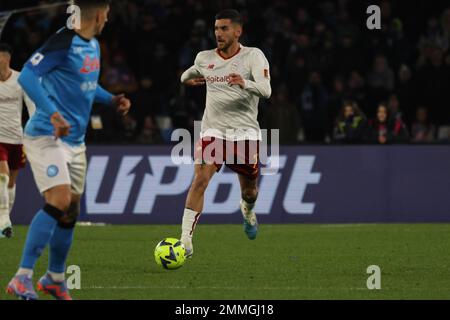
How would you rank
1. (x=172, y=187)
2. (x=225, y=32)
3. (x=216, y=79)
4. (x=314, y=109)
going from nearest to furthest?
1. (x=225, y=32)
2. (x=216, y=79)
3. (x=172, y=187)
4. (x=314, y=109)

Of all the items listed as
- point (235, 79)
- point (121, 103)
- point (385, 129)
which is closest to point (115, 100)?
point (121, 103)

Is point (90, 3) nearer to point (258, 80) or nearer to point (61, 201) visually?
point (61, 201)

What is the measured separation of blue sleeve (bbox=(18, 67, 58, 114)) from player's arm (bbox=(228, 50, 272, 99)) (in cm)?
317

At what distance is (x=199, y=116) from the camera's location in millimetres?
20891

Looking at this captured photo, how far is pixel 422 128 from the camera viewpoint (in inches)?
810

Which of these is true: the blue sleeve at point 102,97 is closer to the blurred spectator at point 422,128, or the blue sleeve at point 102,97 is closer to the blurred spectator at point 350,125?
the blurred spectator at point 350,125

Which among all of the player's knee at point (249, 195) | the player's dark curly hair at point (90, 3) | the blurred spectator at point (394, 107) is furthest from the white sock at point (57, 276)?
the blurred spectator at point (394, 107)

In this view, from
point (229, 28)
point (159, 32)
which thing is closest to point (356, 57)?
point (159, 32)

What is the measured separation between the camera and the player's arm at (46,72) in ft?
26.5

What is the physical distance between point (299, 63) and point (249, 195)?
28.2ft

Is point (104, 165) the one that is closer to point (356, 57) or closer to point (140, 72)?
point (140, 72)

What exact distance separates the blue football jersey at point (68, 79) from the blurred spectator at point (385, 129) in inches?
426

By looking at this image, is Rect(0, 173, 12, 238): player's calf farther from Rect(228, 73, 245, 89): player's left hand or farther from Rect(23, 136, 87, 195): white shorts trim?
Rect(23, 136, 87, 195): white shorts trim
